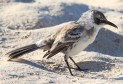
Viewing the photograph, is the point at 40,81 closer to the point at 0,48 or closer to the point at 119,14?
the point at 0,48

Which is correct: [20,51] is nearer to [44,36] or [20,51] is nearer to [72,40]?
[72,40]

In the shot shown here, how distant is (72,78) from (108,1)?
7.36 m

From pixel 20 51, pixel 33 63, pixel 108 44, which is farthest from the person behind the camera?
pixel 108 44

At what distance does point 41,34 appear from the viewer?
1038cm

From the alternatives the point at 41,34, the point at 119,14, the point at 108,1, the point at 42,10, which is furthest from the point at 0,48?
the point at 108,1

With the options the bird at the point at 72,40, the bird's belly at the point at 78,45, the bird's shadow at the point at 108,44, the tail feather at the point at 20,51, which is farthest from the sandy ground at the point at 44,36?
the bird's belly at the point at 78,45

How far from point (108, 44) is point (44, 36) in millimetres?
1353

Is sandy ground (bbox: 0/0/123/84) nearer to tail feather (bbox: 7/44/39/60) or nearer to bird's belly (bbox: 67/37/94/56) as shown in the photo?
tail feather (bbox: 7/44/39/60)

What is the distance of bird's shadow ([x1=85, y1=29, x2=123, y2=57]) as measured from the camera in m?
10.3

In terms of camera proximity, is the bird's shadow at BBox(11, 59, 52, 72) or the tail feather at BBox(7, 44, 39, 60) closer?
the bird's shadow at BBox(11, 59, 52, 72)

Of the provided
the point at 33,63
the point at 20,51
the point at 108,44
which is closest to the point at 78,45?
the point at 33,63

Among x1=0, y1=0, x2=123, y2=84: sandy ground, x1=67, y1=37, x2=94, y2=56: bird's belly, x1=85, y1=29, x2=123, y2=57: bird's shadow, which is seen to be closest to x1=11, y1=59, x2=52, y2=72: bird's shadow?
x1=0, y1=0, x2=123, y2=84: sandy ground

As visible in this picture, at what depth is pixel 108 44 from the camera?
1060 cm

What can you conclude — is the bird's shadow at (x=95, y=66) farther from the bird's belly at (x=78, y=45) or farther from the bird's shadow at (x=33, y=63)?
the bird's shadow at (x=33, y=63)
